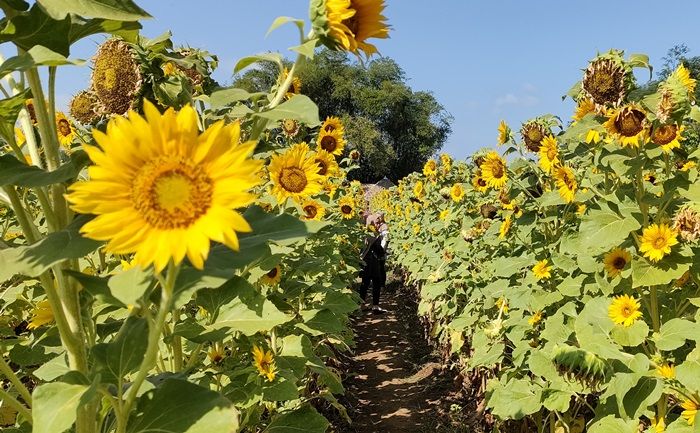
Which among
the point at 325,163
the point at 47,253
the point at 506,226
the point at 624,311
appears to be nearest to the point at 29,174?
the point at 47,253

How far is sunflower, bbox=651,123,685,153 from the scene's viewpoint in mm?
2096

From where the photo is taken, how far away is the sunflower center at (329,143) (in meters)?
3.47

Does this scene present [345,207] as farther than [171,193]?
Yes

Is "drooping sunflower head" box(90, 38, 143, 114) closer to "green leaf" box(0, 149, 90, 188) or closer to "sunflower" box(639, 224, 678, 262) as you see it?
"green leaf" box(0, 149, 90, 188)

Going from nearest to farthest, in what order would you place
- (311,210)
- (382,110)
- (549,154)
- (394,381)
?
(549,154)
(311,210)
(394,381)
(382,110)

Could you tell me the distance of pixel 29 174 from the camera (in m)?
0.84

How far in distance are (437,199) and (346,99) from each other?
108 ft

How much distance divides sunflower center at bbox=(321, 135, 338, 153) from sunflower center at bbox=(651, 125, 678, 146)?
5.93ft

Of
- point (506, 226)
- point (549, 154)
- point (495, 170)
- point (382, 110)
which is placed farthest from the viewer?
point (382, 110)

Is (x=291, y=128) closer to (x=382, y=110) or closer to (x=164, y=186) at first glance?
(x=164, y=186)

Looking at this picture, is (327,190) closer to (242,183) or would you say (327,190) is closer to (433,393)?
(433,393)

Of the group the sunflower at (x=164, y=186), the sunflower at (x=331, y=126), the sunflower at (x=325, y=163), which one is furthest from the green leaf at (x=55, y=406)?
the sunflower at (x=331, y=126)

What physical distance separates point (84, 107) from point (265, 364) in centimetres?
114

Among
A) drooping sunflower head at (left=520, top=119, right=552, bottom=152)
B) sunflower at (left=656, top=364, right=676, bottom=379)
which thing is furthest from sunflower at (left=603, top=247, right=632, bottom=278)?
drooping sunflower head at (left=520, top=119, right=552, bottom=152)
